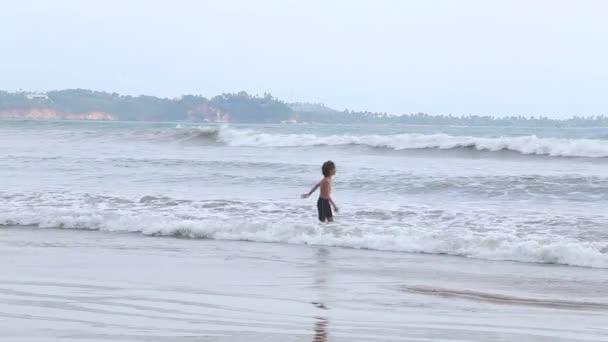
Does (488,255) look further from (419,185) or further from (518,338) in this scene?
(419,185)

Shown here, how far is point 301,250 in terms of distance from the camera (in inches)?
471

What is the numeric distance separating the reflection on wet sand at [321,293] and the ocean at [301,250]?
2cm

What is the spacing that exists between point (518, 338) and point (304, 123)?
68233mm

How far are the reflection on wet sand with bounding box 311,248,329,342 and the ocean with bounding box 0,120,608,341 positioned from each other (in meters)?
0.02

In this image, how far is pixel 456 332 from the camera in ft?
20.6

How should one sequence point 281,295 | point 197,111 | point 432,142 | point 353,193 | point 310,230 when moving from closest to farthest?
point 281,295
point 310,230
point 353,193
point 432,142
point 197,111

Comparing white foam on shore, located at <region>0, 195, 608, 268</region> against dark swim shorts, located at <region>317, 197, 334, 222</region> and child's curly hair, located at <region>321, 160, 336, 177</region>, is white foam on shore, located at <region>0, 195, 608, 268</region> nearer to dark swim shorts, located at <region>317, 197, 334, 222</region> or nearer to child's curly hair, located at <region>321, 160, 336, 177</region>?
dark swim shorts, located at <region>317, 197, 334, 222</region>

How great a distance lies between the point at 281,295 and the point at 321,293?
36cm

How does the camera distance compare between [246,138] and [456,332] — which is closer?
[456,332]

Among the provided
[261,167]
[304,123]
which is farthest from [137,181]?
[304,123]

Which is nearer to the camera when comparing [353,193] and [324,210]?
[324,210]

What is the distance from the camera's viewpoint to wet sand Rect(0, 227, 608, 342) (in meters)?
6.17

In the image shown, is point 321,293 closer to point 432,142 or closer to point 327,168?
point 327,168

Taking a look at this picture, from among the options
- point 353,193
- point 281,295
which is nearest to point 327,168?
point 353,193
